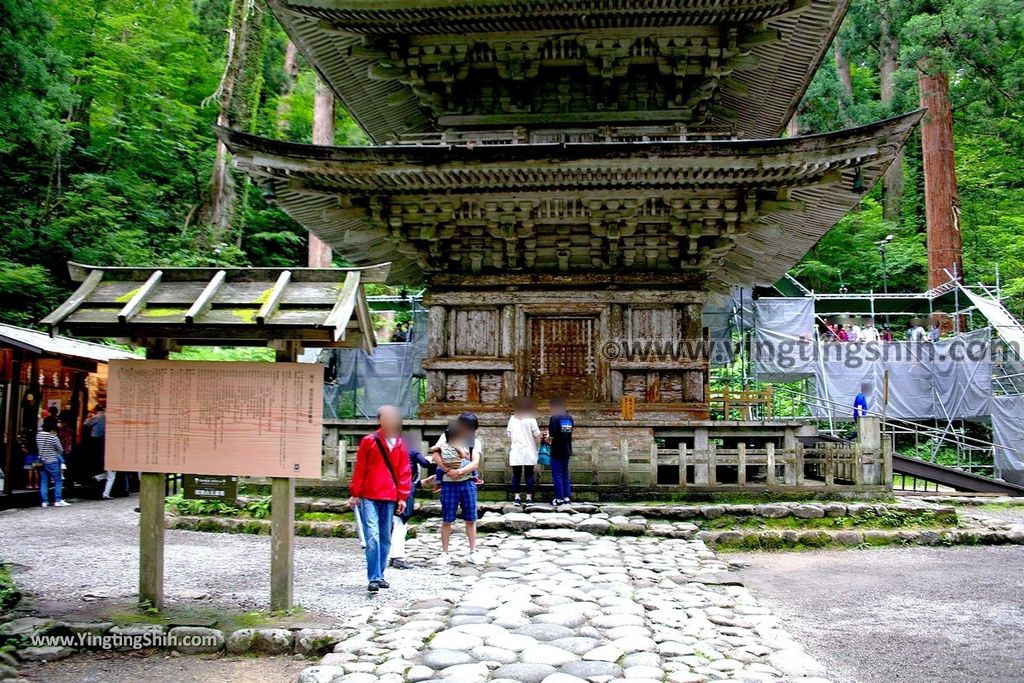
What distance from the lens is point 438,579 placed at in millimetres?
7512

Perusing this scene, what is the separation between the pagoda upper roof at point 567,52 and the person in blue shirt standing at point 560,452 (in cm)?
532

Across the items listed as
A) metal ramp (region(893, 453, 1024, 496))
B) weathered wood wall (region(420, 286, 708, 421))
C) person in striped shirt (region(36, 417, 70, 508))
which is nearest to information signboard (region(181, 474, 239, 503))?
weathered wood wall (region(420, 286, 708, 421))

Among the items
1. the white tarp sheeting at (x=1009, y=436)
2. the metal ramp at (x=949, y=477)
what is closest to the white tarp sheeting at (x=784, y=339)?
the white tarp sheeting at (x=1009, y=436)

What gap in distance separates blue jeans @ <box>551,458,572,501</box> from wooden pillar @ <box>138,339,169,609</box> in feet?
19.7

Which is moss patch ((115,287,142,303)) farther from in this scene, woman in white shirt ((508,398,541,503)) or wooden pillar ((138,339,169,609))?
woman in white shirt ((508,398,541,503))

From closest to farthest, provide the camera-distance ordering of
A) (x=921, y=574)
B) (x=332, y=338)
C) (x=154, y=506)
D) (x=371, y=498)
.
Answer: (x=332, y=338)
(x=154, y=506)
(x=371, y=498)
(x=921, y=574)

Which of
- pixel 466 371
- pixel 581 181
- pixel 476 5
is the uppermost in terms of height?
pixel 476 5

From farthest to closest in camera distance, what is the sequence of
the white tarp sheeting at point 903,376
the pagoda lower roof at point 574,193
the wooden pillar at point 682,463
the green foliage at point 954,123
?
the green foliage at point 954,123
the white tarp sheeting at point 903,376
the wooden pillar at point 682,463
the pagoda lower roof at point 574,193

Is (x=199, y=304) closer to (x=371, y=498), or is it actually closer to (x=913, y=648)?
(x=371, y=498)

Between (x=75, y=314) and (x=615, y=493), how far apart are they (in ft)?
26.3

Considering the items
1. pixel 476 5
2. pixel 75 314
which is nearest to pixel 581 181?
pixel 476 5

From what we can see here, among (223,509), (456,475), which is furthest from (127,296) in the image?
(223,509)

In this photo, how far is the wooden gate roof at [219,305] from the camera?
18.7 feet

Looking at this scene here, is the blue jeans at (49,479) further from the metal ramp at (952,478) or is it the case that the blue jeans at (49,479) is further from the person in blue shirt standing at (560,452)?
the metal ramp at (952,478)
